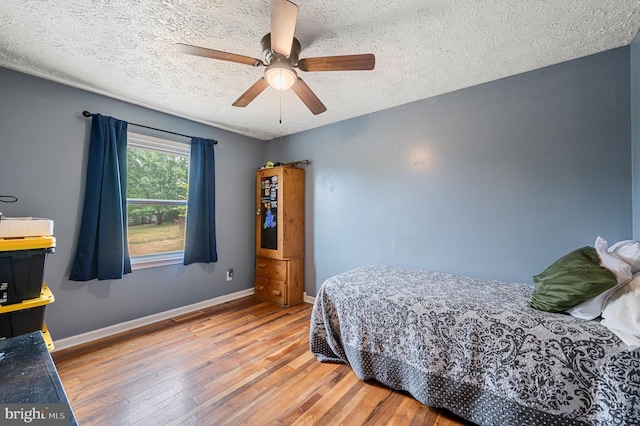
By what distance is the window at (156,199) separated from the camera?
2.85 metres

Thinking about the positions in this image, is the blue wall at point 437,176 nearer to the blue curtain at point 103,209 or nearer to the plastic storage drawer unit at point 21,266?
the blue curtain at point 103,209

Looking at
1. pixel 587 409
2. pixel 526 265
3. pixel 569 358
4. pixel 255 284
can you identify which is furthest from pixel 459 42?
pixel 255 284

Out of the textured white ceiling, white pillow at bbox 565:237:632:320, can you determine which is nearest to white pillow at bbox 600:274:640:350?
white pillow at bbox 565:237:632:320

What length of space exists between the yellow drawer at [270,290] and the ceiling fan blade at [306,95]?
2264 millimetres

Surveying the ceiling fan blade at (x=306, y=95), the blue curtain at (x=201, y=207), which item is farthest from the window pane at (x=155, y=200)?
the ceiling fan blade at (x=306, y=95)

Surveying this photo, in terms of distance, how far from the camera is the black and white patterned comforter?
3.97 ft

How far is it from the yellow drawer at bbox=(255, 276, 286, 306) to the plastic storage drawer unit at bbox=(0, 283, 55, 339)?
2162mm

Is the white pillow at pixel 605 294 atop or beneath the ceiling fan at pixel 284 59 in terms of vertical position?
beneath

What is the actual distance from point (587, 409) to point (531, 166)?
1679mm

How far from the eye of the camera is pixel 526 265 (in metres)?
2.14

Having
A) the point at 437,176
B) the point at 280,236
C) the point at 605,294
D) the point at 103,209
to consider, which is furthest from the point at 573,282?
the point at 103,209

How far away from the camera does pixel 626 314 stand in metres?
1.26

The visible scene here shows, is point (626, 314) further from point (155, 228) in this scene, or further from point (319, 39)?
point (155, 228)

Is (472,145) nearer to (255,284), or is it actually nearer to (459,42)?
(459,42)
